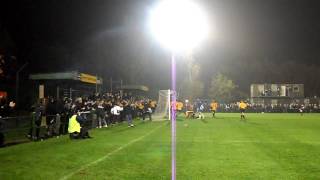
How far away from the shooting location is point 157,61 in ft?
219

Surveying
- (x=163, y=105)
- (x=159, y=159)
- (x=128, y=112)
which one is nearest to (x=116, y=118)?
(x=128, y=112)

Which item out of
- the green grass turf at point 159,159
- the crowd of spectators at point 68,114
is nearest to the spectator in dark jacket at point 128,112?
the crowd of spectators at point 68,114

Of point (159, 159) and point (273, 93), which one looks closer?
point (159, 159)

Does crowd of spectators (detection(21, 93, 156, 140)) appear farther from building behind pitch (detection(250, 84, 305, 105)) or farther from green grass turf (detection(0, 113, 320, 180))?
building behind pitch (detection(250, 84, 305, 105))

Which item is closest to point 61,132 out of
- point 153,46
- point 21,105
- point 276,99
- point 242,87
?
point 21,105

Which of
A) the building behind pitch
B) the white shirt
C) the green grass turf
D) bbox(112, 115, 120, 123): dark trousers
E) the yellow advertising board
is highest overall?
the building behind pitch

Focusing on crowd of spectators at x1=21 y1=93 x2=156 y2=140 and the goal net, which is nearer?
crowd of spectators at x1=21 y1=93 x2=156 y2=140

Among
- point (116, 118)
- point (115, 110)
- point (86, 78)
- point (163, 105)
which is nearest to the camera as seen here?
point (86, 78)

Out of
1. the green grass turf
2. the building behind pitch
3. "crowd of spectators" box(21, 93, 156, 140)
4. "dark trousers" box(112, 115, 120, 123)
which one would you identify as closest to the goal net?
"dark trousers" box(112, 115, 120, 123)

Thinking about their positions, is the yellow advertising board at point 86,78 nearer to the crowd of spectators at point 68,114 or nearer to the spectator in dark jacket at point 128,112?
the crowd of spectators at point 68,114

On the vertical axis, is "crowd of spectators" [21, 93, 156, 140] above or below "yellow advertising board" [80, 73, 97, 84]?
below

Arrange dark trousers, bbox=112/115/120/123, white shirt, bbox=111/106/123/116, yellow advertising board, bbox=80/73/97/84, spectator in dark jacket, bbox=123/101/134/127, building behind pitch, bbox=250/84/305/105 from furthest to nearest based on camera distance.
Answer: building behind pitch, bbox=250/84/305/105, dark trousers, bbox=112/115/120/123, white shirt, bbox=111/106/123/116, spectator in dark jacket, bbox=123/101/134/127, yellow advertising board, bbox=80/73/97/84

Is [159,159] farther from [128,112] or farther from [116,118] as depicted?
[116,118]

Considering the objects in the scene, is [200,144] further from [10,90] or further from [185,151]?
[10,90]
